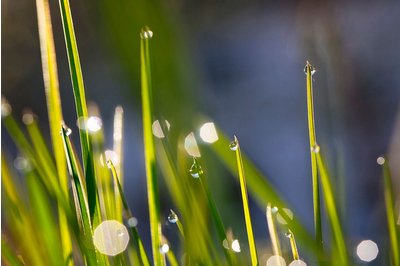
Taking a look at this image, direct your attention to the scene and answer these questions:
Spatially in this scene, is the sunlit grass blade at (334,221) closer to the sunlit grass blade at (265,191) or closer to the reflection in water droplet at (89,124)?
the sunlit grass blade at (265,191)

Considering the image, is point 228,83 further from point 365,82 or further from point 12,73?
point 12,73

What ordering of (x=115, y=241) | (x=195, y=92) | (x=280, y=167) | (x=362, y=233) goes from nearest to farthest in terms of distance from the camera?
(x=115, y=241) < (x=195, y=92) < (x=362, y=233) < (x=280, y=167)

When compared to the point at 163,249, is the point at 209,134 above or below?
above

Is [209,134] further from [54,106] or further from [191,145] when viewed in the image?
[54,106]

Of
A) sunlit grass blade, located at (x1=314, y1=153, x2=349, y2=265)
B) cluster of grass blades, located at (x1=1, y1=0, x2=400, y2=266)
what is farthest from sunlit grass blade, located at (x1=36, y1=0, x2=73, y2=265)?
sunlit grass blade, located at (x1=314, y1=153, x2=349, y2=265)

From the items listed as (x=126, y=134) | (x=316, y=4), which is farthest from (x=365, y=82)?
(x=126, y=134)

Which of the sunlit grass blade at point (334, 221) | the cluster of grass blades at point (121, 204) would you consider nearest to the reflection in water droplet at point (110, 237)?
the cluster of grass blades at point (121, 204)

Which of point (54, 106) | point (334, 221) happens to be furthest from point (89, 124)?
point (334, 221)
